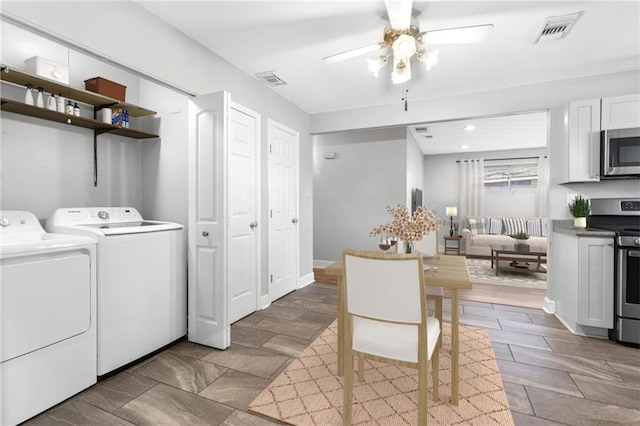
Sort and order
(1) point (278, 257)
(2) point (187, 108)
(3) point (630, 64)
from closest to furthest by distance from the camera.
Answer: (2) point (187, 108)
(3) point (630, 64)
(1) point (278, 257)

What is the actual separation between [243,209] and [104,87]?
158 centimetres

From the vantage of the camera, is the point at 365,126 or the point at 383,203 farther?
the point at 383,203

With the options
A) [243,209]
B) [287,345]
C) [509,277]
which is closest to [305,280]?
[243,209]

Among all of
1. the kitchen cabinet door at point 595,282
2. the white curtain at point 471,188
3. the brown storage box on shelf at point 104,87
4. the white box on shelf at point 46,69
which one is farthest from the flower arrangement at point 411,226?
the white curtain at point 471,188

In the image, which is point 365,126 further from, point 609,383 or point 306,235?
point 609,383

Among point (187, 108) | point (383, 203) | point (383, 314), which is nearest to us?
point (383, 314)

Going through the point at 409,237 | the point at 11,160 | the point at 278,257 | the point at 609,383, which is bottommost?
the point at 609,383

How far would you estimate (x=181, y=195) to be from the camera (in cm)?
Result: 282

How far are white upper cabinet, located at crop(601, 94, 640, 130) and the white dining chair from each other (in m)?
2.96

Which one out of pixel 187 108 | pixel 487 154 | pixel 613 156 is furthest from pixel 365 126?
pixel 487 154

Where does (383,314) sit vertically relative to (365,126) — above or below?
below

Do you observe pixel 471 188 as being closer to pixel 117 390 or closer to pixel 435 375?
pixel 435 375

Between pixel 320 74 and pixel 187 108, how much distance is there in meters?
1.40

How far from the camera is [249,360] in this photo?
2324 millimetres
